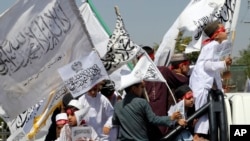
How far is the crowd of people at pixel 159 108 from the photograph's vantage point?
17.2 ft

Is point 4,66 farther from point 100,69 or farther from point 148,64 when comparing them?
point 148,64

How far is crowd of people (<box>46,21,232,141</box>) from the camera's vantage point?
5.25 meters

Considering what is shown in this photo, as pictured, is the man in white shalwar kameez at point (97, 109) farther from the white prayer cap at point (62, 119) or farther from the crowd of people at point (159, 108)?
the white prayer cap at point (62, 119)

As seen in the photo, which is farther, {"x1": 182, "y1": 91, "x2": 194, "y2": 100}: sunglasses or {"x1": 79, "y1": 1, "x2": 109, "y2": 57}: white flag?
{"x1": 79, "y1": 1, "x2": 109, "y2": 57}: white flag

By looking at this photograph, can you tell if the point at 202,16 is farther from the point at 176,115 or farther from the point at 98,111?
the point at 176,115

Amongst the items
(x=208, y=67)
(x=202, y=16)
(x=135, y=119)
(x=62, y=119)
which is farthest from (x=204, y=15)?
(x=135, y=119)

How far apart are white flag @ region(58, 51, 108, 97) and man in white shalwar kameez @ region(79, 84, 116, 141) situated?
543mm

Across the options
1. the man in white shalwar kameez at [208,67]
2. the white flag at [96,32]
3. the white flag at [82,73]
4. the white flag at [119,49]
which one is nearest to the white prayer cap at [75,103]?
the white flag at [82,73]

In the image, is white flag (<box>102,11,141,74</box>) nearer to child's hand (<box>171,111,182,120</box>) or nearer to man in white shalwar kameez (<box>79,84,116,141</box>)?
man in white shalwar kameez (<box>79,84,116,141</box>)

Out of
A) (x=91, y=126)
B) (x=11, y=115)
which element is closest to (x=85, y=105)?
(x=91, y=126)

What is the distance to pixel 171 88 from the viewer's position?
241 inches

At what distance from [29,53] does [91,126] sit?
97 cm

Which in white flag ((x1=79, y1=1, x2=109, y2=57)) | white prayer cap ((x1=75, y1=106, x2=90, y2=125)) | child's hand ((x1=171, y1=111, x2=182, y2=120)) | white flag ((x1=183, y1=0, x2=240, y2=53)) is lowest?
child's hand ((x1=171, y1=111, x2=182, y2=120))

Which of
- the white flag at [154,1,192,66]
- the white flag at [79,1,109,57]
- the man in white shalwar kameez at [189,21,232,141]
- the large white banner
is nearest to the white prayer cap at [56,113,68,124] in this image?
the man in white shalwar kameez at [189,21,232,141]
